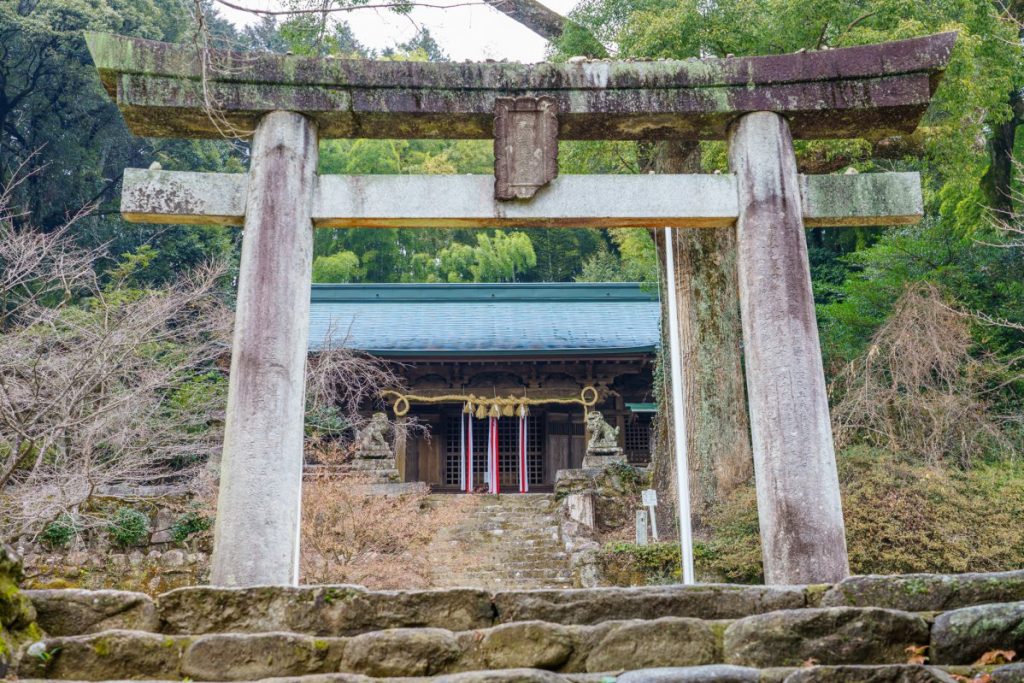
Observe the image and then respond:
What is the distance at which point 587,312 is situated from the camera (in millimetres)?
20812

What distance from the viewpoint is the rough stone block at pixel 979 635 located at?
364cm

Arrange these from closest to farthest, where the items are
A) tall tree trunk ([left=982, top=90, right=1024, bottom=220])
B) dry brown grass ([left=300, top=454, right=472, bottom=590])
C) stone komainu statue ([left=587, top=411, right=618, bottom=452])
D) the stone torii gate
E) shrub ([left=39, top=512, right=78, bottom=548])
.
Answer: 1. the stone torii gate
2. dry brown grass ([left=300, top=454, right=472, bottom=590])
3. shrub ([left=39, top=512, right=78, bottom=548])
4. tall tree trunk ([left=982, top=90, right=1024, bottom=220])
5. stone komainu statue ([left=587, top=411, right=618, bottom=452])

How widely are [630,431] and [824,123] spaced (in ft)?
43.2

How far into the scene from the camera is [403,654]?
3.69 m

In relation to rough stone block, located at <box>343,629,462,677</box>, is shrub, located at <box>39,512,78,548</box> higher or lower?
higher

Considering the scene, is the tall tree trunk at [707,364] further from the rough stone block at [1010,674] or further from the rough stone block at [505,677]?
the rough stone block at [505,677]

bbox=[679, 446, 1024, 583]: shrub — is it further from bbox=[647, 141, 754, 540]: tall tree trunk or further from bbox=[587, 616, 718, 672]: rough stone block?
bbox=[587, 616, 718, 672]: rough stone block

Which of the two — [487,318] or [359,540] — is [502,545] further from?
[487,318]

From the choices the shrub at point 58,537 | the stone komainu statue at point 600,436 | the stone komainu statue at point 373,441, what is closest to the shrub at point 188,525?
the shrub at point 58,537

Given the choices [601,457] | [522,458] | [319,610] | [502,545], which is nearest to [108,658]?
[319,610]

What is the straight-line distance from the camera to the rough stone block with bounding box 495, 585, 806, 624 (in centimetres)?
410

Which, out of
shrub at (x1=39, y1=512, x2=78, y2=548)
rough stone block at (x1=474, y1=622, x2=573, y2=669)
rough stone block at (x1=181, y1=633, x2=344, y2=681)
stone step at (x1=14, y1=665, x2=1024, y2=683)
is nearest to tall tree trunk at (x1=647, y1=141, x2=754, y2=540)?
rough stone block at (x1=474, y1=622, x2=573, y2=669)

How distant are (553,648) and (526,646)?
107 millimetres

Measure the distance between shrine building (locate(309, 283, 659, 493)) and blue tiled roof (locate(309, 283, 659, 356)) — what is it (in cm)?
4
